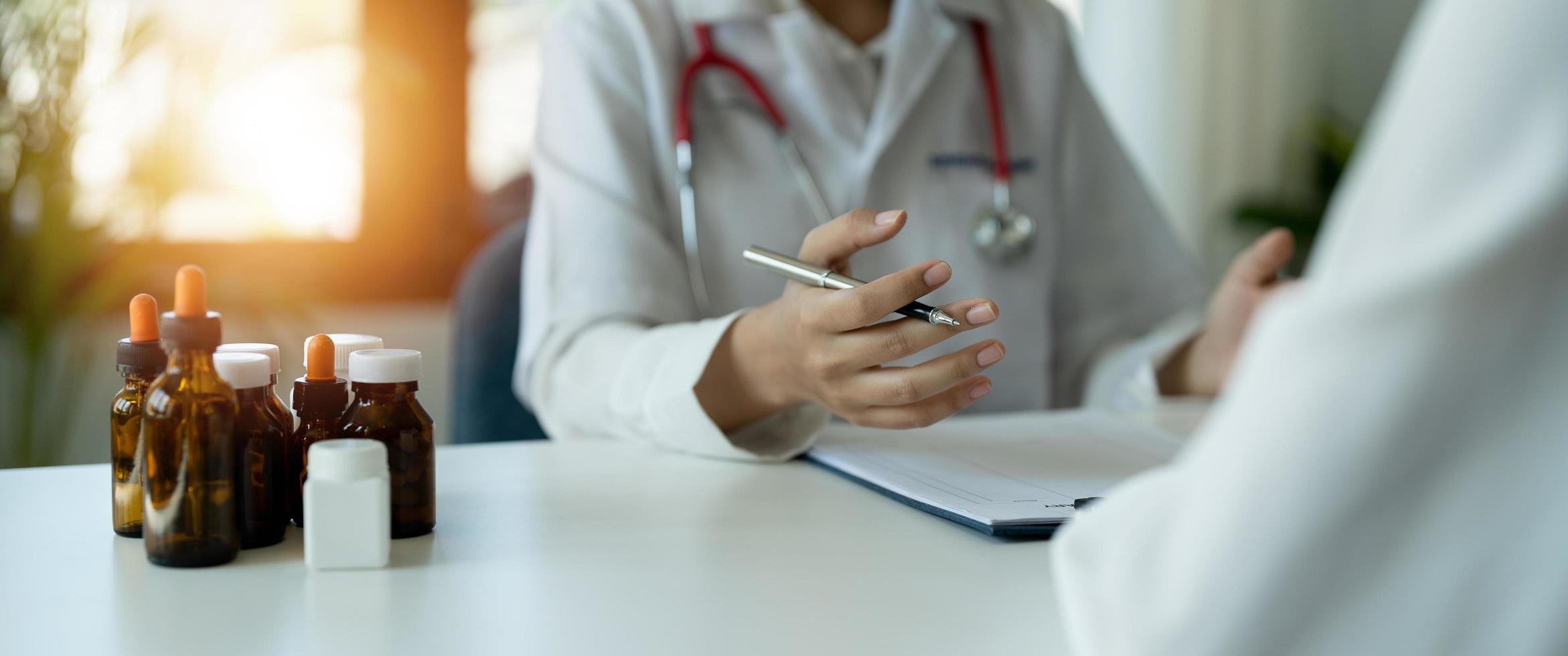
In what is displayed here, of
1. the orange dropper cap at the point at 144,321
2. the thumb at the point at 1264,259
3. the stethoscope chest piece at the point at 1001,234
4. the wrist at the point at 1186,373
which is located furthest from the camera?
the stethoscope chest piece at the point at 1001,234

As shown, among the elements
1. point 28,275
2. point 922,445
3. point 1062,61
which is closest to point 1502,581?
point 922,445

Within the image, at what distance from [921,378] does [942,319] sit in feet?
0.19

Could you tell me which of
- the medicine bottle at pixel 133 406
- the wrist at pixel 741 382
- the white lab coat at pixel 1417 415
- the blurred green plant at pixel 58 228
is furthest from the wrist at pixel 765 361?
the blurred green plant at pixel 58 228

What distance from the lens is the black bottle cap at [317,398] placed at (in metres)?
0.57

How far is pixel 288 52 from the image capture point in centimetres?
219

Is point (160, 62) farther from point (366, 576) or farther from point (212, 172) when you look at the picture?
point (366, 576)

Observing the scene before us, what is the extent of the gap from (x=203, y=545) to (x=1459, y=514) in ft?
1.58

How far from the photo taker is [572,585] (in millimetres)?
497

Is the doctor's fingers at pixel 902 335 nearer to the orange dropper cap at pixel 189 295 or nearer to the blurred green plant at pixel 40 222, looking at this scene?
the orange dropper cap at pixel 189 295

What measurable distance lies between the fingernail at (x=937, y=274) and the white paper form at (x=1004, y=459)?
0.12m

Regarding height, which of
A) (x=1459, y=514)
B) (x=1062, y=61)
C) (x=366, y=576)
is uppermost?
(x=1062, y=61)

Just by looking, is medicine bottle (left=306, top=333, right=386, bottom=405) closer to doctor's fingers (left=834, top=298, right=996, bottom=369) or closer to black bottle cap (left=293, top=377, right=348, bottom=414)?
black bottle cap (left=293, top=377, right=348, bottom=414)

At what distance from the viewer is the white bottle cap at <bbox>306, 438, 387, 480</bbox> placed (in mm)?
494

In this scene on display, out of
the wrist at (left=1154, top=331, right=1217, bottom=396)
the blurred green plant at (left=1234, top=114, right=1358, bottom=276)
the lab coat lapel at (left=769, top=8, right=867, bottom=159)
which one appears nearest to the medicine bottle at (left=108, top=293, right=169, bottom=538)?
the lab coat lapel at (left=769, top=8, right=867, bottom=159)
